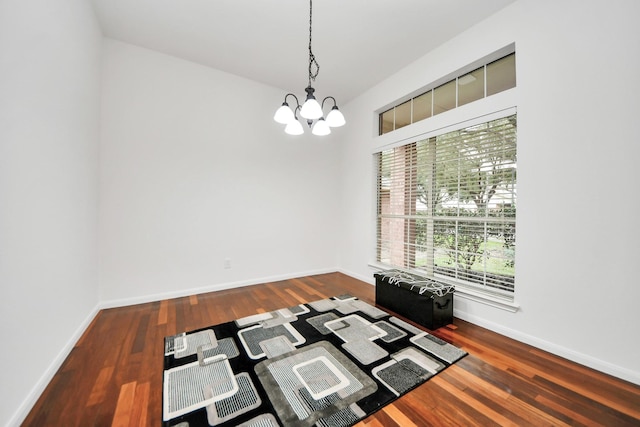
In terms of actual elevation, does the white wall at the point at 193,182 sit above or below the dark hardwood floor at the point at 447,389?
above

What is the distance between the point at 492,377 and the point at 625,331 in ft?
3.16

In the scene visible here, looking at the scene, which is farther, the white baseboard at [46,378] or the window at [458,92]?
the window at [458,92]

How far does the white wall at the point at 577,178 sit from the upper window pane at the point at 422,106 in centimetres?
74

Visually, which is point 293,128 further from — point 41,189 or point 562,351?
point 562,351

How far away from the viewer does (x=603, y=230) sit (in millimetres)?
1801

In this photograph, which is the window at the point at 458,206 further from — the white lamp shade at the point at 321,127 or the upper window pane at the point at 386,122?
the white lamp shade at the point at 321,127

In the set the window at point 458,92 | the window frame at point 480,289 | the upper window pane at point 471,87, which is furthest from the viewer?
the upper window pane at point 471,87

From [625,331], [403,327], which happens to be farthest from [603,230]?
[403,327]

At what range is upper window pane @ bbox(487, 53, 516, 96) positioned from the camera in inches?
93.5

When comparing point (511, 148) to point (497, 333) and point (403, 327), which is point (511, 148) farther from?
point (403, 327)

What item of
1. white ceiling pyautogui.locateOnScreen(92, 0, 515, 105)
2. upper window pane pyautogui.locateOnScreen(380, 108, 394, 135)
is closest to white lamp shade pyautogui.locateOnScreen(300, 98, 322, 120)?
white ceiling pyautogui.locateOnScreen(92, 0, 515, 105)

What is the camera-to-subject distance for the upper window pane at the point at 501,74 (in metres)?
2.38

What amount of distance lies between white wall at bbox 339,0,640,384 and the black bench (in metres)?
0.39

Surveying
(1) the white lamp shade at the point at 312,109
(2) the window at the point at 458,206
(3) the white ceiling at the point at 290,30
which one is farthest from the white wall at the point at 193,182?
(1) the white lamp shade at the point at 312,109
